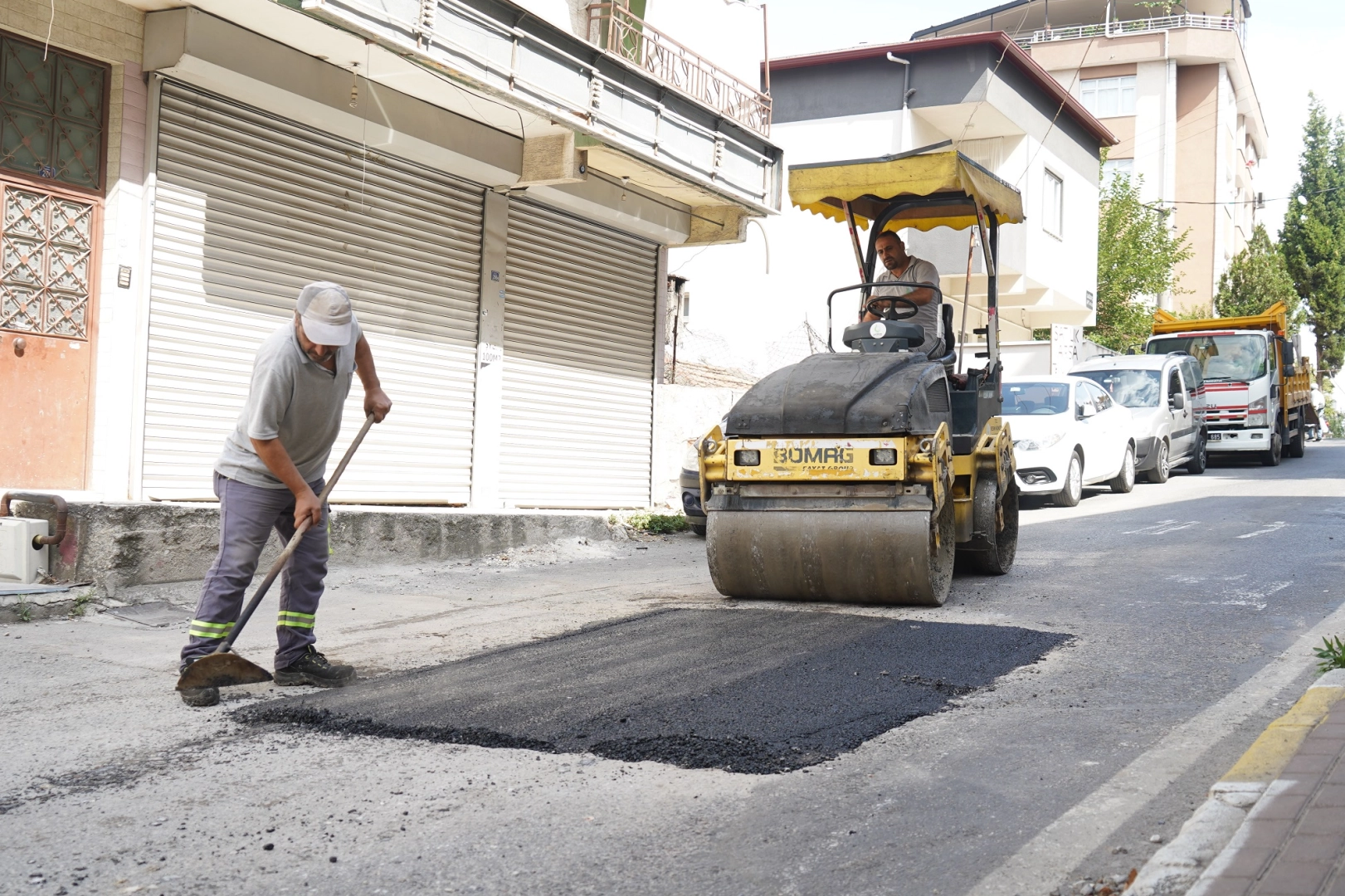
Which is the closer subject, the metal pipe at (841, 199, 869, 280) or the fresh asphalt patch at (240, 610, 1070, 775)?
the fresh asphalt patch at (240, 610, 1070, 775)

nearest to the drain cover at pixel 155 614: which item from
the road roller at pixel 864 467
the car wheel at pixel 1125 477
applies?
the road roller at pixel 864 467

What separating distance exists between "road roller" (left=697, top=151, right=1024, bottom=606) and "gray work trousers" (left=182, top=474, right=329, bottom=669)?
2803 mm

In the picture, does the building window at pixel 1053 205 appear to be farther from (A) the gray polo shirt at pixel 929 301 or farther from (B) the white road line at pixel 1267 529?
(A) the gray polo shirt at pixel 929 301

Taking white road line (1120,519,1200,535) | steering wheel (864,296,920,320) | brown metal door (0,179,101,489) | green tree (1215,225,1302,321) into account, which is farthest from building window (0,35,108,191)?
green tree (1215,225,1302,321)

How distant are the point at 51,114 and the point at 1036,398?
12109 mm

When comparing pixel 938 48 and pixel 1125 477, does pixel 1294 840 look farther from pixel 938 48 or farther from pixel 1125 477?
pixel 938 48

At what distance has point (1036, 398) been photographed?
16.2 m

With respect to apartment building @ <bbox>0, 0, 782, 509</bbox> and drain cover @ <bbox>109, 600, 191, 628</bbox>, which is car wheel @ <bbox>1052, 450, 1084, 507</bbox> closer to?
apartment building @ <bbox>0, 0, 782, 509</bbox>

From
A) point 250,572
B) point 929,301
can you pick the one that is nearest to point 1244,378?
point 929,301

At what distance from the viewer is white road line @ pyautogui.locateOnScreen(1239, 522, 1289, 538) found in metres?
11.2

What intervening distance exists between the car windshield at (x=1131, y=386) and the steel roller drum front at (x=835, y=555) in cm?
1304

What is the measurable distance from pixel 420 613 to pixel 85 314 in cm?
337

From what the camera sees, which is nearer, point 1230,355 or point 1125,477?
point 1125,477

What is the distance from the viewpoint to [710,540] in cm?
767
